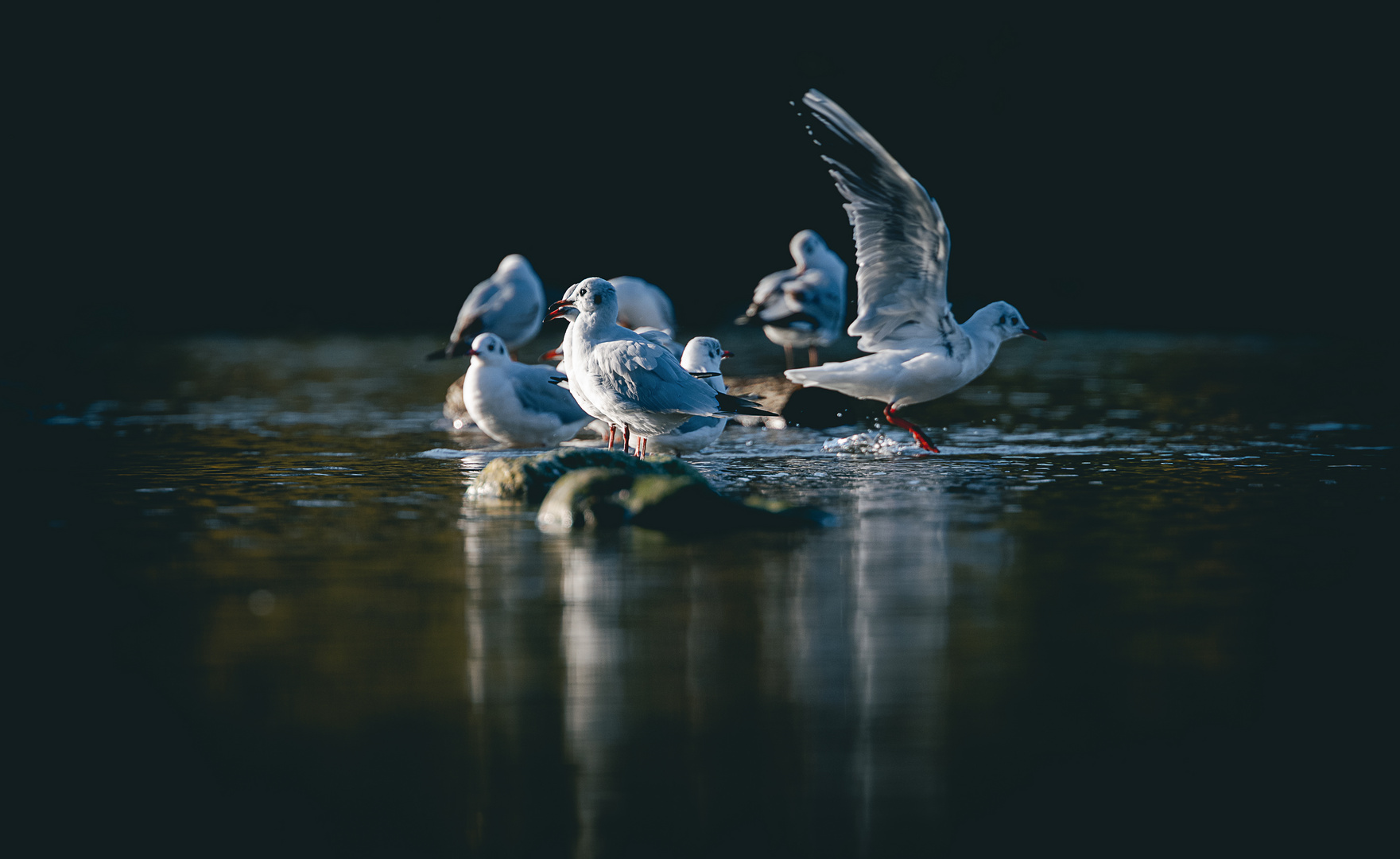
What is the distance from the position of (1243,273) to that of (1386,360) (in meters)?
13.0

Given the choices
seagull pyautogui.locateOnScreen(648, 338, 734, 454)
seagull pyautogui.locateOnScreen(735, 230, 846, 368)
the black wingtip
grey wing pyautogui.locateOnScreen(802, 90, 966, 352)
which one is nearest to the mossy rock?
the black wingtip

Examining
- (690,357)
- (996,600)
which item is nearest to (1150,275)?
(690,357)

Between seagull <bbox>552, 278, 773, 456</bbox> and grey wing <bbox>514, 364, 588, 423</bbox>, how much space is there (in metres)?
1.33

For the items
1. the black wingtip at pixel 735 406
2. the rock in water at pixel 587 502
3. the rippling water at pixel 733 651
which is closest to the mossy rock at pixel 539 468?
the rippling water at pixel 733 651

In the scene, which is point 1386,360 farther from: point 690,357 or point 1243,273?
point 1243,273

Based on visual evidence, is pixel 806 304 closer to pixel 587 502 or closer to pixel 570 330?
pixel 570 330

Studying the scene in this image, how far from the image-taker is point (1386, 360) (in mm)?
16125

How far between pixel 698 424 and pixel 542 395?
143 cm

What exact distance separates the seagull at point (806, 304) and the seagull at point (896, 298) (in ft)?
14.2

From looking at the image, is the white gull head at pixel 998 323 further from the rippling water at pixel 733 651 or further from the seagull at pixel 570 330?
the seagull at pixel 570 330

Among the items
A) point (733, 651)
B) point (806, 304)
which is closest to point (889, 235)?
point (733, 651)

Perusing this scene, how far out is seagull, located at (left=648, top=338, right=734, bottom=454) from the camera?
336 inches

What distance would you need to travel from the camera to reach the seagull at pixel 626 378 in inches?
302

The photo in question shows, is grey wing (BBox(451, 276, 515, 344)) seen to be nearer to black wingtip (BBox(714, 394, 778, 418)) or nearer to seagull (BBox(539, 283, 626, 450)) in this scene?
seagull (BBox(539, 283, 626, 450))
